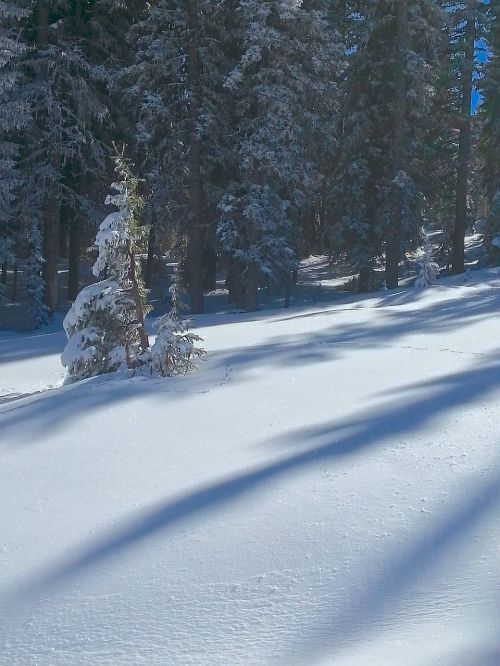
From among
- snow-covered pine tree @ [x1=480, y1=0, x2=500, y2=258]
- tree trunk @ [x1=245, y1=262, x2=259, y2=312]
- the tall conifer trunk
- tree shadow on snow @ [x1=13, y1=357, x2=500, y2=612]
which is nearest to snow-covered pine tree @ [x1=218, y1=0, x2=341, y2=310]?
tree trunk @ [x1=245, y1=262, x2=259, y2=312]

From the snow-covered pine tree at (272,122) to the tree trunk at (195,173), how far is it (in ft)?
2.62

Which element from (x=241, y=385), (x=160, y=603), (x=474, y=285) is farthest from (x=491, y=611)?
(x=474, y=285)

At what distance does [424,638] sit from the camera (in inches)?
112

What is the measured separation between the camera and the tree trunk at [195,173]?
859 inches

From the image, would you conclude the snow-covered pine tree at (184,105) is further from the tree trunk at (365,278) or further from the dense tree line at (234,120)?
the tree trunk at (365,278)

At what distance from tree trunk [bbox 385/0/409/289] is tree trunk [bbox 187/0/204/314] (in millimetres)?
6064

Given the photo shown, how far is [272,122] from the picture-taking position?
21359 millimetres

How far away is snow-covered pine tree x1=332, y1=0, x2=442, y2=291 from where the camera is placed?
23.5 metres

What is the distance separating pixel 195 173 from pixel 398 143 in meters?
6.56

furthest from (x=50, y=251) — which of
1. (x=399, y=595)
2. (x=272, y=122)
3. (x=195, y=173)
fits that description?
(x=399, y=595)

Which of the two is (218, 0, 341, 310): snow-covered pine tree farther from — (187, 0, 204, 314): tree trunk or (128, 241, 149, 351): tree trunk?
(128, 241, 149, 351): tree trunk

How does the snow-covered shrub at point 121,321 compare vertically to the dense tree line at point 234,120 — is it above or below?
below

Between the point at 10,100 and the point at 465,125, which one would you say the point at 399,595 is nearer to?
the point at 10,100

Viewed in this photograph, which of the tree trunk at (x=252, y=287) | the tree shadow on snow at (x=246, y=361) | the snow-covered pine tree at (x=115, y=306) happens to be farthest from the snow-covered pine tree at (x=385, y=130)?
the snow-covered pine tree at (x=115, y=306)
